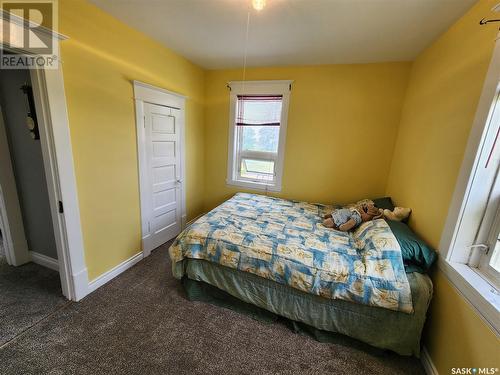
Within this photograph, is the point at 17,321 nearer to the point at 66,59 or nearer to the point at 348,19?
the point at 66,59

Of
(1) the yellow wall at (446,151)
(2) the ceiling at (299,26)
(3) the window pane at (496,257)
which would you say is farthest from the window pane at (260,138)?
(3) the window pane at (496,257)

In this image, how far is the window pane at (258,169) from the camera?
10.4ft

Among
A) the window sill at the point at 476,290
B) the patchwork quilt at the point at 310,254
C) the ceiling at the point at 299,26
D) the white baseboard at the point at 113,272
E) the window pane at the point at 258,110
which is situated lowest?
the white baseboard at the point at 113,272

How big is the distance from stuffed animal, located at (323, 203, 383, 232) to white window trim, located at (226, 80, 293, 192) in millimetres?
1096

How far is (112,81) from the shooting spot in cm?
185

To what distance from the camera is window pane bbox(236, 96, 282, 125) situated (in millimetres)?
2924

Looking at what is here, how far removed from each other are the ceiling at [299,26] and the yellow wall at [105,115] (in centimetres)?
19

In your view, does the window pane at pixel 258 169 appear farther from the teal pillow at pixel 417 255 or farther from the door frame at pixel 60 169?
the door frame at pixel 60 169

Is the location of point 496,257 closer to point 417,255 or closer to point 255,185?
point 417,255

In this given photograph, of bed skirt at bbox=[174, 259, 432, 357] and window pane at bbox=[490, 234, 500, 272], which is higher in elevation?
window pane at bbox=[490, 234, 500, 272]

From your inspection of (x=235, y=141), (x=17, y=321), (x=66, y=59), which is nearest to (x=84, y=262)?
(x=17, y=321)

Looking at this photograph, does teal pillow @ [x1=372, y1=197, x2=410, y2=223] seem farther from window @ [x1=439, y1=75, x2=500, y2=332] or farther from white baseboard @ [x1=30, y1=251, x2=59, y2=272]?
white baseboard @ [x1=30, y1=251, x2=59, y2=272]

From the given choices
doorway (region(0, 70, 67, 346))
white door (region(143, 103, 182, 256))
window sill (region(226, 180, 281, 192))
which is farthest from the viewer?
window sill (region(226, 180, 281, 192))

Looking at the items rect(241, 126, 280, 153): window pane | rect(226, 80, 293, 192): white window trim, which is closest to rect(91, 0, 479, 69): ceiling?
rect(226, 80, 293, 192): white window trim
